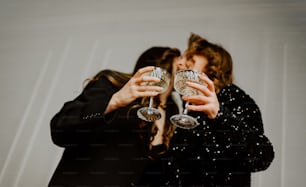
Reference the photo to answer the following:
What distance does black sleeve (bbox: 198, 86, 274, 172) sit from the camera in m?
1.36

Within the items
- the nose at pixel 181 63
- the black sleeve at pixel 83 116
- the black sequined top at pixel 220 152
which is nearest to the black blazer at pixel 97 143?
the black sleeve at pixel 83 116

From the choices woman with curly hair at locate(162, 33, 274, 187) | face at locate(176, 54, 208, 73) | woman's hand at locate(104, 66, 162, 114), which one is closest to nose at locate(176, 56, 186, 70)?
face at locate(176, 54, 208, 73)

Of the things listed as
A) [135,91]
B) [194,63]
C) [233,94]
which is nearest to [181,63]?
[194,63]

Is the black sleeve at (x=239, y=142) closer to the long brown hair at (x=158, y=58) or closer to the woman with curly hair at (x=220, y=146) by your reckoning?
the woman with curly hair at (x=220, y=146)

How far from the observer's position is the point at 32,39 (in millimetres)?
1836

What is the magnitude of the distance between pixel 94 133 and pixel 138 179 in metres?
0.23

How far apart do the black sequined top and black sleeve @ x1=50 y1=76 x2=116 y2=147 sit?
26cm

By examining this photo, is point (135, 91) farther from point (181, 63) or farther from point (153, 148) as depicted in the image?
point (181, 63)

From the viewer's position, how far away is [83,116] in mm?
1411

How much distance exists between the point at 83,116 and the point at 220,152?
47 centimetres

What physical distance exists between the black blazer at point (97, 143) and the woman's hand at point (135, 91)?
28 millimetres

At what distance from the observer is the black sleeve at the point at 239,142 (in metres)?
1.36

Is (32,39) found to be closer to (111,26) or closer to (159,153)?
(111,26)

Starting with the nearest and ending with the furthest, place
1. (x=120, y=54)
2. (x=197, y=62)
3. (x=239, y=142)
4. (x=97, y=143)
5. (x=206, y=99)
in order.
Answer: (x=206, y=99), (x=239, y=142), (x=97, y=143), (x=197, y=62), (x=120, y=54)
